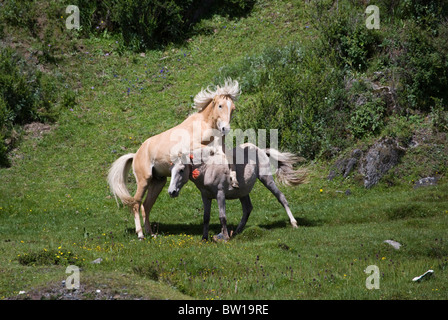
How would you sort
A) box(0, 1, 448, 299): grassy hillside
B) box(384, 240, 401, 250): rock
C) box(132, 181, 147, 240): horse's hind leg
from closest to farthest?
1. box(0, 1, 448, 299): grassy hillside
2. box(384, 240, 401, 250): rock
3. box(132, 181, 147, 240): horse's hind leg

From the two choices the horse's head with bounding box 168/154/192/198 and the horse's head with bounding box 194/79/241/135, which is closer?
the horse's head with bounding box 168/154/192/198

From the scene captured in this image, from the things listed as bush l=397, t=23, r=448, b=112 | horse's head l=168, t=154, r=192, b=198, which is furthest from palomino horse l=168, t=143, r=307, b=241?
bush l=397, t=23, r=448, b=112

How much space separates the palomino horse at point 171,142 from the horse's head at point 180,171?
1.99ft

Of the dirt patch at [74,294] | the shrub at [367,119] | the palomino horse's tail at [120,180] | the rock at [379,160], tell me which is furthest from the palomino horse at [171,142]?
the shrub at [367,119]

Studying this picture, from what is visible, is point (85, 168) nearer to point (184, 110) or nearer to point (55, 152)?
point (55, 152)

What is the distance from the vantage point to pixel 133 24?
29562 mm

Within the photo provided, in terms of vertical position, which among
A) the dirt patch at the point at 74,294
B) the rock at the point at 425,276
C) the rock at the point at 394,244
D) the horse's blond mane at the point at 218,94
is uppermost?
the horse's blond mane at the point at 218,94

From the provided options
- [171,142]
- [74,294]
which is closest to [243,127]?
[171,142]

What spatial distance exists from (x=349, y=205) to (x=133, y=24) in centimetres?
1721

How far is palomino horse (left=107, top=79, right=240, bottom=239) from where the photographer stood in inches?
581

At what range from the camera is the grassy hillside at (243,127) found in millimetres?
11227

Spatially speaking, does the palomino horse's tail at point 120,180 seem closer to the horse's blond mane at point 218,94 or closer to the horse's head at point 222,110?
the horse's blond mane at point 218,94

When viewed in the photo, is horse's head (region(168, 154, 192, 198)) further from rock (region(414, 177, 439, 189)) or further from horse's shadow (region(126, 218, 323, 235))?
rock (region(414, 177, 439, 189))
